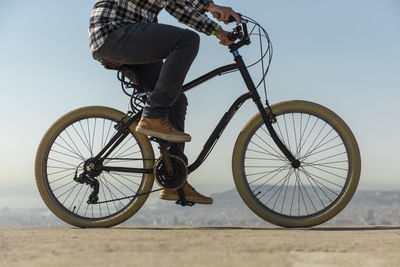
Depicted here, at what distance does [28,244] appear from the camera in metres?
3.09

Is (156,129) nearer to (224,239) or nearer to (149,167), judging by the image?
(149,167)

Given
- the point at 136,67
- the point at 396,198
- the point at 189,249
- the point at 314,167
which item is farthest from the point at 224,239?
the point at 396,198

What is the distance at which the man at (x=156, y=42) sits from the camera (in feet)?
13.1

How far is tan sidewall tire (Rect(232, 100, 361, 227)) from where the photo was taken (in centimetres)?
431

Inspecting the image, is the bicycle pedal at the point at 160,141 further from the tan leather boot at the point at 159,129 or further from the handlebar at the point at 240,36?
the handlebar at the point at 240,36

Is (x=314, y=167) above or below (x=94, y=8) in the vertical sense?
below

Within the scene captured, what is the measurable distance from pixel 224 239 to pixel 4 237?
168 centimetres

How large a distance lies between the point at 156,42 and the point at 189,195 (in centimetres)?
144

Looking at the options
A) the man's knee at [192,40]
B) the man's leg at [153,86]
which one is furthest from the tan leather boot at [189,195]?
the man's knee at [192,40]

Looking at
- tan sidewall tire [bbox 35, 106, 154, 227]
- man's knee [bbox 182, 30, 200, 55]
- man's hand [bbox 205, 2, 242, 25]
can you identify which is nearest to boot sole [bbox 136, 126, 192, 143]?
tan sidewall tire [bbox 35, 106, 154, 227]

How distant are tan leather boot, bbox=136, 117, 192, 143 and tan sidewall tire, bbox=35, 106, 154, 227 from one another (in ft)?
1.38

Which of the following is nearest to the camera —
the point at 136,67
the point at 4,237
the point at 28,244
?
the point at 28,244

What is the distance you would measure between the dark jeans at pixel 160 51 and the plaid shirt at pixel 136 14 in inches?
3.9

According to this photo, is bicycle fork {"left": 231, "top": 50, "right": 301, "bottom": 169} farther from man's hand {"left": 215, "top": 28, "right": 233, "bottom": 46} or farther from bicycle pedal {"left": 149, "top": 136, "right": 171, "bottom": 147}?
bicycle pedal {"left": 149, "top": 136, "right": 171, "bottom": 147}
